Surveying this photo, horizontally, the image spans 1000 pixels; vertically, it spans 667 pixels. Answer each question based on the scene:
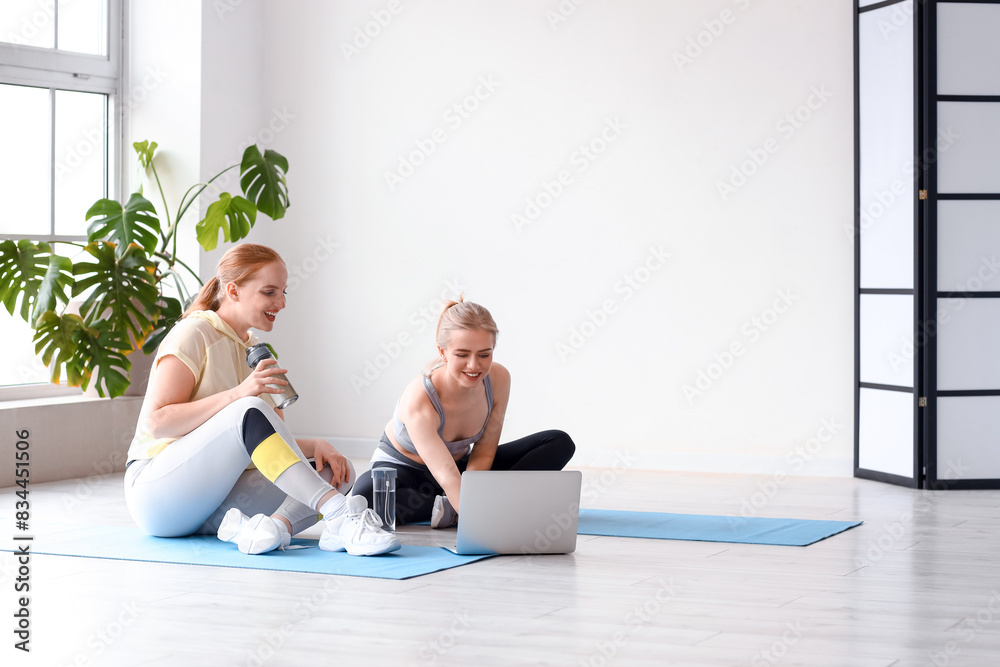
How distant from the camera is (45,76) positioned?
192 inches

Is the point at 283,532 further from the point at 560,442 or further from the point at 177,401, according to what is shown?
the point at 560,442

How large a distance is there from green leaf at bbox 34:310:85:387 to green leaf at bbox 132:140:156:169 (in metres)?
0.94

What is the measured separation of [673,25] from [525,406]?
5.84 ft

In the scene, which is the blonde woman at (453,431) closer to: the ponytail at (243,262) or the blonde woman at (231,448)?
the blonde woman at (231,448)

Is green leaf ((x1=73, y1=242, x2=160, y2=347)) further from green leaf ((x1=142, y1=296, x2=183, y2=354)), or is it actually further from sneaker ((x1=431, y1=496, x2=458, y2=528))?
sneaker ((x1=431, y1=496, x2=458, y2=528))

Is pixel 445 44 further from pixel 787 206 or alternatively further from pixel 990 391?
pixel 990 391

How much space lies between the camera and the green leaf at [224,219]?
15.7ft

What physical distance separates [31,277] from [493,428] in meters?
2.07

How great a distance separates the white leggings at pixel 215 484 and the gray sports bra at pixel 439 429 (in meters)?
0.24

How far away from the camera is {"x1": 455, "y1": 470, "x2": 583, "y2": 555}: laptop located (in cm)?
283

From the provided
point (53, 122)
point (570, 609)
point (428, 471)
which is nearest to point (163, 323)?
point (53, 122)

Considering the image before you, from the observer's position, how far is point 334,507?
9.27ft

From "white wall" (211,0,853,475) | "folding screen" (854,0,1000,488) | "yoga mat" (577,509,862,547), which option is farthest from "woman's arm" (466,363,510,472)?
"folding screen" (854,0,1000,488)

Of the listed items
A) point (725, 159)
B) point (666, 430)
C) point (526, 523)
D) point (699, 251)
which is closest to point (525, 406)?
point (666, 430)
